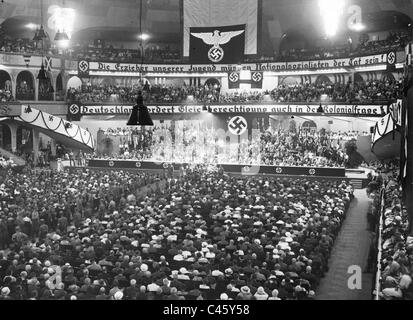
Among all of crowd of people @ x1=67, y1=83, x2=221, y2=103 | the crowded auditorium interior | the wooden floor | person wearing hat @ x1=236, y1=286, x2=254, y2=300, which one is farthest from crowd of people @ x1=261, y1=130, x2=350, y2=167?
person wearing hat @ x1=236, y1=286, x2=254, y2=300

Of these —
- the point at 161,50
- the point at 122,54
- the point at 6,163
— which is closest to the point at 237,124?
the point at 161,50

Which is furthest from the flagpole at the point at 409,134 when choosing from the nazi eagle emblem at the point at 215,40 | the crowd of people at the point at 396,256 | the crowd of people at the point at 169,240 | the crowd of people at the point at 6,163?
the crowd of people at the point at 6,163

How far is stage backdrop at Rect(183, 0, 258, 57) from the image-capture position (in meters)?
35.1

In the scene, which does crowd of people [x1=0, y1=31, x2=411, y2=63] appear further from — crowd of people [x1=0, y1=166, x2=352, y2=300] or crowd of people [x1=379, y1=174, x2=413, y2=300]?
crowd of people [x1=379, y1=174, x2=413, y2=300]

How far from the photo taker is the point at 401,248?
12438 millimetres

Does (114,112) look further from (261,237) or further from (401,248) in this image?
(401,248)

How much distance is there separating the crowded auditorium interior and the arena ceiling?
0.42ft

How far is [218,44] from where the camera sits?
120 ft

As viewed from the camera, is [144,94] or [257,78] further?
[144,94]

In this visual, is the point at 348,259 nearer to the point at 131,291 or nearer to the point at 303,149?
the point at 131,291

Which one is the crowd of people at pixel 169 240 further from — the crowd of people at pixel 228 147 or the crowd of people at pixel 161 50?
the crowd of people at pixel 161 50

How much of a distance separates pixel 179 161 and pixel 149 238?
1765cm

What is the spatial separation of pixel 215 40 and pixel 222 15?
1.83 meters
